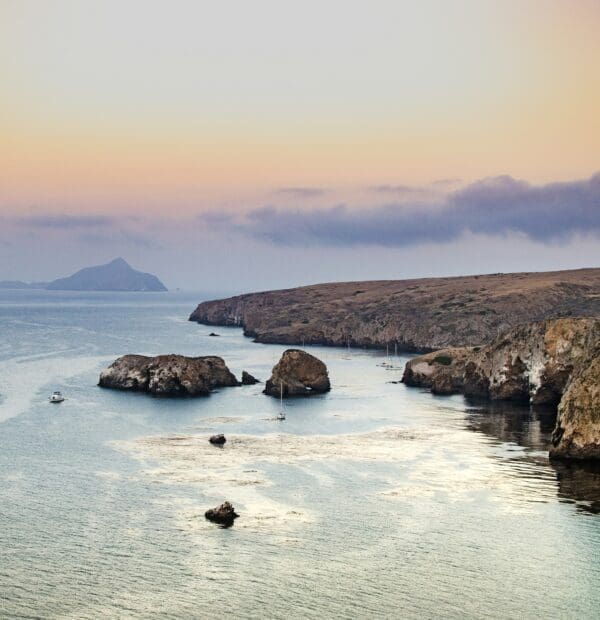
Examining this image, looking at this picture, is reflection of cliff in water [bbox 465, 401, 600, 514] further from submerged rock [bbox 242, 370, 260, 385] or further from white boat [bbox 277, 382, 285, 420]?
submerged rock [bbox 242, 370, 260, 385]

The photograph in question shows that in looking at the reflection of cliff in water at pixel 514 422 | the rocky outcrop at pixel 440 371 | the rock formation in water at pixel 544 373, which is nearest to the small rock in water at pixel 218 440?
the reflection of cliff in water at pixel 514 422

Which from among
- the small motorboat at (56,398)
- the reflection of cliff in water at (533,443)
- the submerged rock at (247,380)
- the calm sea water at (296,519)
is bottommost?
the calm sea water at (296,519)

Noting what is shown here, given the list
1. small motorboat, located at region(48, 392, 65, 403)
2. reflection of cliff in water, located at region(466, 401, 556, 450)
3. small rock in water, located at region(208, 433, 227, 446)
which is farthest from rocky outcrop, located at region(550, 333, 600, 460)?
small motorboat, located at region(48, 392, 65, 403)

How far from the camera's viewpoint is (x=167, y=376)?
153250mm

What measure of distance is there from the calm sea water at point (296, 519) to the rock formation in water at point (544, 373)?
4886mm

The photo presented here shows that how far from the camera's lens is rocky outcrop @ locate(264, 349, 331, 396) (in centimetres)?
15338

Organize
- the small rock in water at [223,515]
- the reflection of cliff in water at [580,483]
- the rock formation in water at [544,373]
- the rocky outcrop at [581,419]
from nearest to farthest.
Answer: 1. the small rock in water at [223,515]
2. the reflection of cliff in water at [580,483]
3. the rocky outcrop at [581,419]
4. the rock formation in water at [544,373]

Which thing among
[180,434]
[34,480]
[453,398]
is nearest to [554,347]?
[453,398]

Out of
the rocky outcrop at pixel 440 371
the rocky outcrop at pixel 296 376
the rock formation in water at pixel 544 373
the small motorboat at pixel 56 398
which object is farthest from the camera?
the rocky outcrop at pixel 440 371

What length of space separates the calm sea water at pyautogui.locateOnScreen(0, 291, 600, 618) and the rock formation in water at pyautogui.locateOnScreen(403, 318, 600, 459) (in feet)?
16.0

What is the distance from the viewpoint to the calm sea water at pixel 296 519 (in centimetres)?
5819

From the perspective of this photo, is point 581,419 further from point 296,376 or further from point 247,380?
point 247,380

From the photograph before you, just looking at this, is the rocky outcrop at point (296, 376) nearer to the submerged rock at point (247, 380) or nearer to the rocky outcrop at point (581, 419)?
the submerged rock at point (247, 380)

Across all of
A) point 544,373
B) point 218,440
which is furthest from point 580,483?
point 544,373
